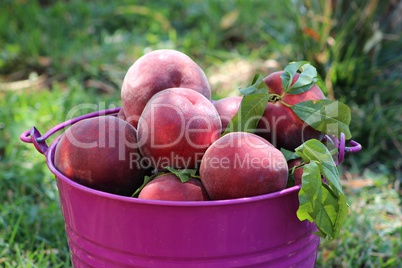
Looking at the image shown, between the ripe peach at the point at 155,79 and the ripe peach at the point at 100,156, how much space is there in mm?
146

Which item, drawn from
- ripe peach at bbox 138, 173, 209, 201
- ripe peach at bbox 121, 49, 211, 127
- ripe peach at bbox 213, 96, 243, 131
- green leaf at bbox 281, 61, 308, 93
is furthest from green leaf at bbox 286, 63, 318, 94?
Answer: ripe peach at bbox 138, 173, 209, 201

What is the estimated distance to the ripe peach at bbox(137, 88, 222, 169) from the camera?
1400mm

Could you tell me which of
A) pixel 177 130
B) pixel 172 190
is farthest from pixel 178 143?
pixel 172 190

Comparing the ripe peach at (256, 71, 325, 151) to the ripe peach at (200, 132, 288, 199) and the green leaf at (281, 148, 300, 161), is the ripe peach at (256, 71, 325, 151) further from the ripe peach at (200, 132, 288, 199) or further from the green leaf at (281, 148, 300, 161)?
the ripe peach at (200, 132, 288, 199)

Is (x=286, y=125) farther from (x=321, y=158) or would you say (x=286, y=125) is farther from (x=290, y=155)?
(x=321, y=158)

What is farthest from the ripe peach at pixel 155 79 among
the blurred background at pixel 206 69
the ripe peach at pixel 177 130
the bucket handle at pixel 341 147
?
the blurred background at pixel 206 69

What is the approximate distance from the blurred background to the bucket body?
0.29 m

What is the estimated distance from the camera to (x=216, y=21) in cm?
418

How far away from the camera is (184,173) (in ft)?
4.55

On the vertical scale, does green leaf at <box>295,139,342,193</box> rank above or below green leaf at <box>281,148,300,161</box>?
above

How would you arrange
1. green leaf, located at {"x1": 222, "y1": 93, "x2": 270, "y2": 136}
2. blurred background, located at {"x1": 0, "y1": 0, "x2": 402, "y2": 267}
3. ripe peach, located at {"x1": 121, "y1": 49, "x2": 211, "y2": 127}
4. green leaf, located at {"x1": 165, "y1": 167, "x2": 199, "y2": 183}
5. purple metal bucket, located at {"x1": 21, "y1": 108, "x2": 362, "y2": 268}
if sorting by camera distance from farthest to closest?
blurred background, located at {"x1": 0, "y1": 0, "x2": 402, "y2": 267} < ripe peach, located at {"x1": 121, "y1": 49, "x2": 211, "y2": 127} < green leaf, located at {"x1": 222, "y1": 93, "x2": 270, "y2": 136} < green leaf, located at {"x1": 165, "y1": 167, "x2": 199, "y2": 183} < purple metal bucket, located at {"x1": 21, "y1": 108, "x2": 362, "y2": 268}

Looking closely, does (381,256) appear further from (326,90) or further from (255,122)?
(326,90)

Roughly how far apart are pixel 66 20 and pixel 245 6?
4.82ft

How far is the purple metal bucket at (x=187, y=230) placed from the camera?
1240 millimetres
